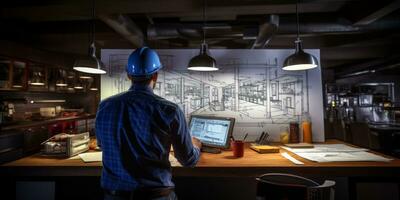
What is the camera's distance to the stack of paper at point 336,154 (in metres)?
1.72

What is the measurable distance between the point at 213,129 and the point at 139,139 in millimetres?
1033

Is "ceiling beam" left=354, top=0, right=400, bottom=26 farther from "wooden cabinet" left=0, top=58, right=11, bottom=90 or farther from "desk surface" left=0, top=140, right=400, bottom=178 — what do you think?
"wooden cabinet" left=0, top=58, right=11, bottom=90

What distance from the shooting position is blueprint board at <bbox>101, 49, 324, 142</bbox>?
8.58ft

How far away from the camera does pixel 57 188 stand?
2137 mm

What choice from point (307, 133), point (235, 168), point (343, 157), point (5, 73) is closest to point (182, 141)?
point (235, 168)

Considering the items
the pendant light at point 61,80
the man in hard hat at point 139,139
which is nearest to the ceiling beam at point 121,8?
the man in hard hat at point 139,139

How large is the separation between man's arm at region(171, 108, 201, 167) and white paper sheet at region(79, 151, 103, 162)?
787mm

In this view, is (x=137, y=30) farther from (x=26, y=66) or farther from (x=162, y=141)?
(x=26, y=66)

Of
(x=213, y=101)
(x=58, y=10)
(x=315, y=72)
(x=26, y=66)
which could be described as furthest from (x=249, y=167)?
(x=26, y=66)

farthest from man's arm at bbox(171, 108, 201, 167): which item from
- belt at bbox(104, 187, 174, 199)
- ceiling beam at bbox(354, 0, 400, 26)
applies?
ceiling beam at bbox(354, 0, 400, 26)

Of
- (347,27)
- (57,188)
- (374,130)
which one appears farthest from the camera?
(374,130)

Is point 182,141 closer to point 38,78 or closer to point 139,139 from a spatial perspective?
point 139,139

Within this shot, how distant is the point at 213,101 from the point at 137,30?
1379 millimetres

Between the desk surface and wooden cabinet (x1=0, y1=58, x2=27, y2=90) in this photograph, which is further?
wooden cabinet (x1=0, y1=58, x2=27, y2=90)
